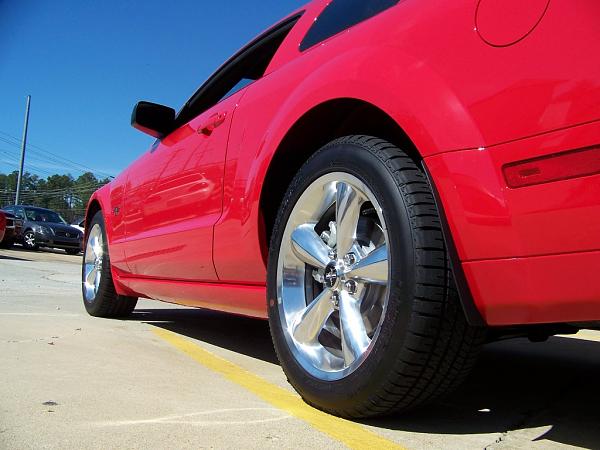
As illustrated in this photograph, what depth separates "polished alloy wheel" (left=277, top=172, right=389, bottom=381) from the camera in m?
1.91

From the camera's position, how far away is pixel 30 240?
18.6 metres

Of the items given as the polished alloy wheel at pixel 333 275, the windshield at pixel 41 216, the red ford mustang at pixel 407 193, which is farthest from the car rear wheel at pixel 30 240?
the polished alloy wheel at pixel 333 275

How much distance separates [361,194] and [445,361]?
A: 639mm

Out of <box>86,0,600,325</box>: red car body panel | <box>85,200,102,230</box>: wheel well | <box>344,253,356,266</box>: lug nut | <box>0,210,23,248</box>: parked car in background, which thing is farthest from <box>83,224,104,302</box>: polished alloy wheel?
<box>0,210,23,248</box>: parked car in background

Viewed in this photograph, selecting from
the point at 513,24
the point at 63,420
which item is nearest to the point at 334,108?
the point at 513,24

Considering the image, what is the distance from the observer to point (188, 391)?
2.26m

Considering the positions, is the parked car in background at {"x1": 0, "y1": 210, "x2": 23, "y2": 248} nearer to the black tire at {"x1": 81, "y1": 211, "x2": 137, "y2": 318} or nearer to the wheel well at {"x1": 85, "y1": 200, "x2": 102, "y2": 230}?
the wheel well at {"x1": 85, "y1": 200, "x2": 102, "y2": 230}

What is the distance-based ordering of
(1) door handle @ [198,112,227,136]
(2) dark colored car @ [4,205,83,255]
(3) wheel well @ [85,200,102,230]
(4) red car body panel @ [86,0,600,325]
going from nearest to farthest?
(4) red car body panel @ [86,0,600,325] → (1) door handle @ [198,112,227,136] → (3) wheel well @ [85,200,102,230] → (2) dark colored car @ [4,205,83,255]

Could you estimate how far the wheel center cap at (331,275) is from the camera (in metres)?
2.06

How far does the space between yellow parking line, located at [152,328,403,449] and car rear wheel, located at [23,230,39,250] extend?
1724 centimetres

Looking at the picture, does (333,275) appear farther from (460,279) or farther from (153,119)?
(153,119)

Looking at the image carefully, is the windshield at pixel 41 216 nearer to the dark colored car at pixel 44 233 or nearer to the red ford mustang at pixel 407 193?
the dark colored car at pixel 44 233

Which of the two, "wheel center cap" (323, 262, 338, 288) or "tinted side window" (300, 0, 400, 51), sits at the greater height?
"tinted side window" (300, 0, 400, 51)

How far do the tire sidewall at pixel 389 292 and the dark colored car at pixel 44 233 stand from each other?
60.0ft
